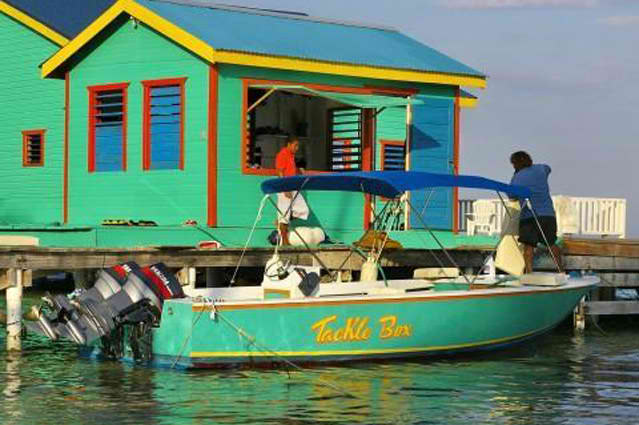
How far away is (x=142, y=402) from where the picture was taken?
15.0 m

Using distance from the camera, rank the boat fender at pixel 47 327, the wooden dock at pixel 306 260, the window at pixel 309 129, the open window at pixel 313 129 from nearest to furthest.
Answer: the boat fender at pixel 47 327 < the wooden dock at pixel 306 260 < the open window at pixel 313 129 < the window at pixel 309 129

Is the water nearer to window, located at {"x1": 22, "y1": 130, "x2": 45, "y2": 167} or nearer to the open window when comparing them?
the open window

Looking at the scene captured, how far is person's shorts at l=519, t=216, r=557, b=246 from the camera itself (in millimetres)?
21625

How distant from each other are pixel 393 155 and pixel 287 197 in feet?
16.8

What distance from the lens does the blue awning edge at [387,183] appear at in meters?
18.9

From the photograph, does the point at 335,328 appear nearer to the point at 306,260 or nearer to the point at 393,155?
the point at 306,260

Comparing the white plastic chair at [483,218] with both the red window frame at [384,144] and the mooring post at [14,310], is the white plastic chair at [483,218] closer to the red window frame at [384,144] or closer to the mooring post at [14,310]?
the red window frame at [384,144]

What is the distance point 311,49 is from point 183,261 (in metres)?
6.47

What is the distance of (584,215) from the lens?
3127 centimetres

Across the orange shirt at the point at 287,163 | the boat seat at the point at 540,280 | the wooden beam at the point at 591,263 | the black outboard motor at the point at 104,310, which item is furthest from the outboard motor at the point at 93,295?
the wooden beam at the point at 591,263

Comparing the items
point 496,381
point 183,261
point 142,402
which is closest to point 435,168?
point 183,261

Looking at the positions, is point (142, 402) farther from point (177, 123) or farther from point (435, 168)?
point (435, 168)

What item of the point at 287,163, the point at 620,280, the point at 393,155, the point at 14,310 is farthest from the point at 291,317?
the point at 393,155

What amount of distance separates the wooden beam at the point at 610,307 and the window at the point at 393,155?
5712 mm
